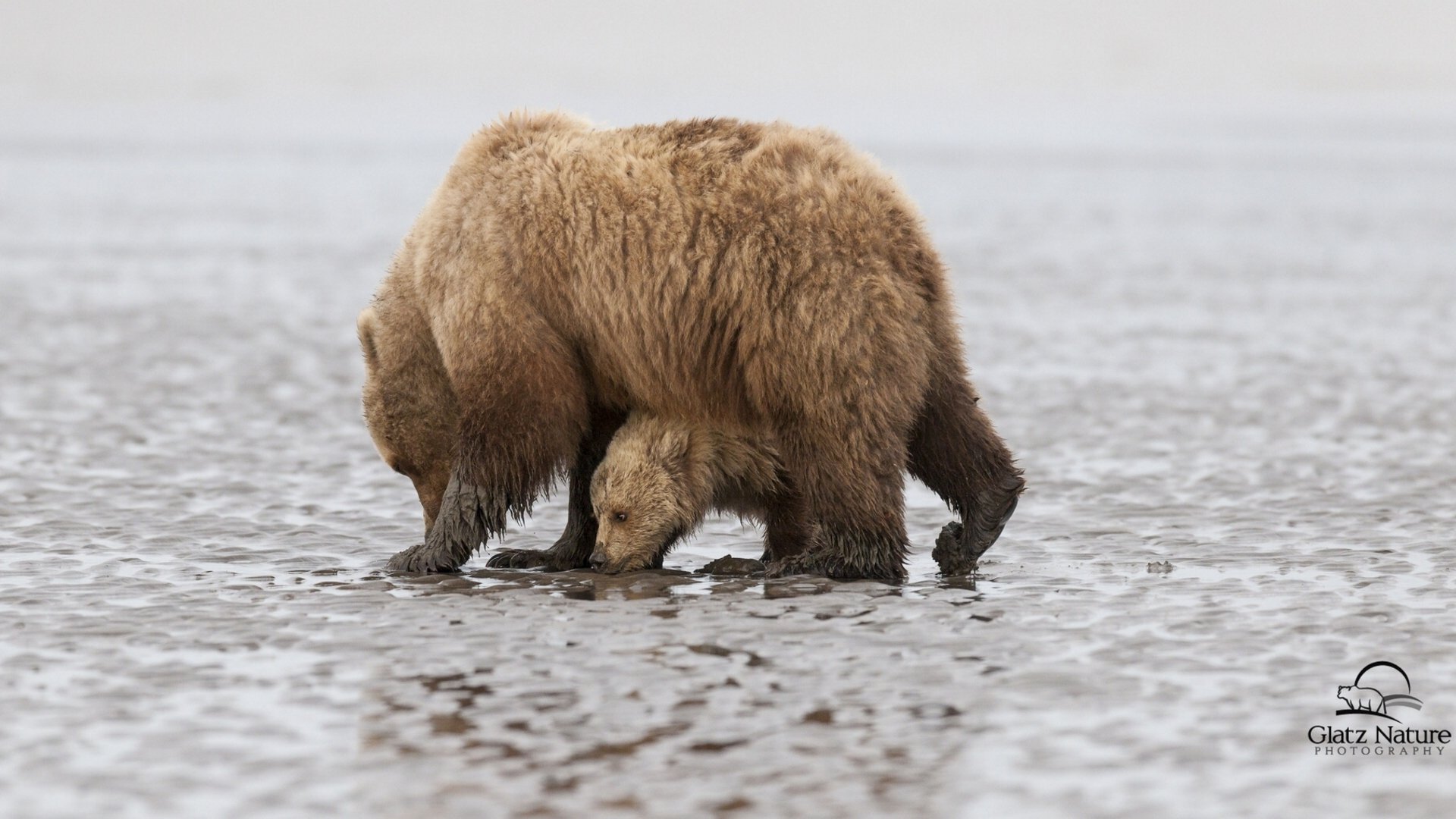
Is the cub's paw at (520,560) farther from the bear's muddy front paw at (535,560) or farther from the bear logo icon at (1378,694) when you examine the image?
the bear logo icon at (1378,694)

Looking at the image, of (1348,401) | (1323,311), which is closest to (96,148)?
(1323,311)

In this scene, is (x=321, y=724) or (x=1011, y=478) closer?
(x=321, y=724)

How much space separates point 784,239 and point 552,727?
6.98 feet

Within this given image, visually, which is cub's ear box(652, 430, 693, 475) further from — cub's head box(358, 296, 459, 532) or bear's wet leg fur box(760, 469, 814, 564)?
cub's head box(358, 296, 459, 532)

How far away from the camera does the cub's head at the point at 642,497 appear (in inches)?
279

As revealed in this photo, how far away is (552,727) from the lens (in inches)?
199

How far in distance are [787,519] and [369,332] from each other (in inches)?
67.0

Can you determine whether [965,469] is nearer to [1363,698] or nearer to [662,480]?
[662,480]

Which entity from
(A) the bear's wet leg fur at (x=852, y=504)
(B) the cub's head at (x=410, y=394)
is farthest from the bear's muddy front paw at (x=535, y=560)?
(A) the bear's wet leg fur at (x=852, y=504)

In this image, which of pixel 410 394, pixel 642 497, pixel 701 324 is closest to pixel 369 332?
pixel 410 394

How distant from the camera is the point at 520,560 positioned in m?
7.40

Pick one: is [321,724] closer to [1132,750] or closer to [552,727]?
[552,727]

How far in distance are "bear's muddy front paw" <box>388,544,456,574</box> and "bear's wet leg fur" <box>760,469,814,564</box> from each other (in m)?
1.16

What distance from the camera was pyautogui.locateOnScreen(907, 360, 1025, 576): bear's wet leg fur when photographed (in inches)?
274
